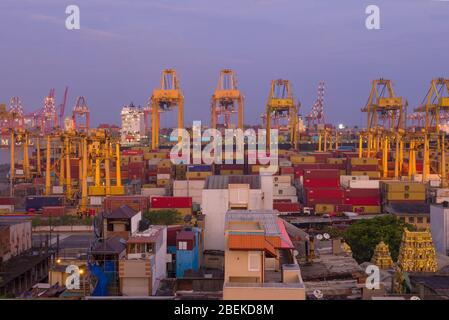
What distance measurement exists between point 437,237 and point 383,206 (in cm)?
661

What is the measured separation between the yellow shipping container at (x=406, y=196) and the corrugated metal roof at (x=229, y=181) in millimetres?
8014

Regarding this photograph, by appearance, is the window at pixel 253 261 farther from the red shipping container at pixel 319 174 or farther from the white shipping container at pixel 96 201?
the red shipping container at pixel 319 174

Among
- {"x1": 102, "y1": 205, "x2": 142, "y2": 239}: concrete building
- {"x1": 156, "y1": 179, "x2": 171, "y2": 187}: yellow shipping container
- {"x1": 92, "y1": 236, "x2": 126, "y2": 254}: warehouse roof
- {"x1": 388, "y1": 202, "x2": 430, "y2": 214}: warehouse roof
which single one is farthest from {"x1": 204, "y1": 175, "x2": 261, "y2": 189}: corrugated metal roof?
{"x1": 156, "y1": 179, "x2": 171, "y2": 187}: yellow shipping container

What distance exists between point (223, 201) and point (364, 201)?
30.7ft

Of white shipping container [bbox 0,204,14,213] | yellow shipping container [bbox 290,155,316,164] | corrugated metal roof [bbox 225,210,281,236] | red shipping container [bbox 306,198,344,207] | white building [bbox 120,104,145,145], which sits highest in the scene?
white building [bbox 120,104,145,145]

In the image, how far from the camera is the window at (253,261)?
588cm

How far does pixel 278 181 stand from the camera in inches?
897

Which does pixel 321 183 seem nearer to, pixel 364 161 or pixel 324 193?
pixel 324 193

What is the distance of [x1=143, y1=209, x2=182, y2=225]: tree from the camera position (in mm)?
16688

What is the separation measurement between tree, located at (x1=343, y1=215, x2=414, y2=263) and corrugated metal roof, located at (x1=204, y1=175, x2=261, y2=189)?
2456 mm

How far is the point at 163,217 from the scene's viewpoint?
17.0 metres

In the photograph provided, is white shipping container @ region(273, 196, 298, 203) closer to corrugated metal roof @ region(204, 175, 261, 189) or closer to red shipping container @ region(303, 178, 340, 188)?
red shipping container @ region(303, 178, 340, 188)
